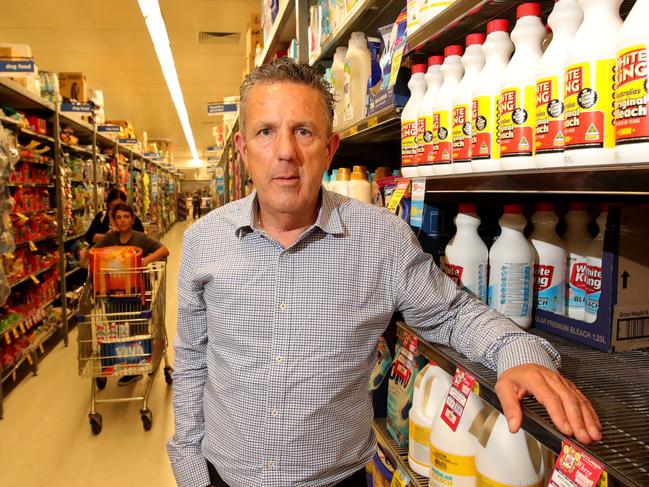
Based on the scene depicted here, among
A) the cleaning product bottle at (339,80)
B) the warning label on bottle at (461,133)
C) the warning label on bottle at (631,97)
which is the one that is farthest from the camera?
the cleaning product bottle at (339,80)

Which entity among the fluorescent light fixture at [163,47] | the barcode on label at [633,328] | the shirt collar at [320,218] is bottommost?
the barcode on label at [633,328]

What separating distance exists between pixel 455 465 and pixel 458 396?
26 centimetres

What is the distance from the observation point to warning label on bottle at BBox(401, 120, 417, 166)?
162cm

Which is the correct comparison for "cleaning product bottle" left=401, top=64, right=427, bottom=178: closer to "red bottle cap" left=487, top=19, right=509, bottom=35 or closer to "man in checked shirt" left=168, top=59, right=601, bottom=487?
"man in checked shirt" left=168, top=59, right=601, bottom=487

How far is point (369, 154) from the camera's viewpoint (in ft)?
9.74

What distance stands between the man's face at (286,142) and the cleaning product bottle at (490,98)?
1.34 feet

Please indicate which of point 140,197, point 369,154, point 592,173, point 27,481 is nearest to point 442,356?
point 592,173

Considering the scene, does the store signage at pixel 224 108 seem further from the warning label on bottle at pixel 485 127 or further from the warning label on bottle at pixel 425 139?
the warning label on bottle at pixel 485 127

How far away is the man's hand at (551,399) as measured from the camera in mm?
860

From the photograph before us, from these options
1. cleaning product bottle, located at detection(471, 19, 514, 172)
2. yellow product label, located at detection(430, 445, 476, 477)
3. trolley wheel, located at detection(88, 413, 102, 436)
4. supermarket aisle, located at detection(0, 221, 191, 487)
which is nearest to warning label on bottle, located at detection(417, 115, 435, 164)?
cleaning product bottle, located at detection(471, 19, 514, 172)

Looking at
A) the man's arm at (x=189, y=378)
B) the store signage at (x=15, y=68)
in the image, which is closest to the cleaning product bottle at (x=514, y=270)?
the man's arm at (x=189, y=378)

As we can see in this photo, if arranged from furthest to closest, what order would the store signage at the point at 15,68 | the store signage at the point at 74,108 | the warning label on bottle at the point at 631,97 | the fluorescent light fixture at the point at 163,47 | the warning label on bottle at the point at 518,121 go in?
the fluorescent light fixture at the point at 163,47
the store signage at the point at 74,108
the store signage at the point at 15,68
the warning label on bottle at the point at 518,121
the warning label on bottle at the point at 631,97

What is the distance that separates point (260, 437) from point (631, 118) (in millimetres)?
1133

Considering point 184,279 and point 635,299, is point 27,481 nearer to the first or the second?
point 184,279
